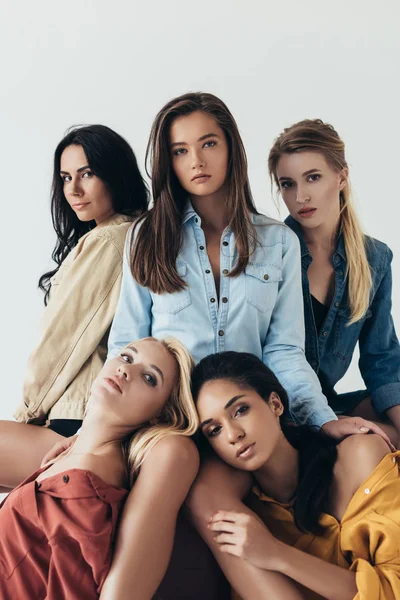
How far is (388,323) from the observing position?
3303 millimetres

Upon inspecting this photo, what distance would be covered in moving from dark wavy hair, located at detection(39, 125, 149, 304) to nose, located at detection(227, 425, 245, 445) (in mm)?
1091

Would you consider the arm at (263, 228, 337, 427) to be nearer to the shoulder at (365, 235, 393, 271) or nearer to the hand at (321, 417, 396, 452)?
the hand at (321, 417, 396, 452)

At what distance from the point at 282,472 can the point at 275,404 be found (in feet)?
0.59

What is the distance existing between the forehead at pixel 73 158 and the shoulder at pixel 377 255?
1.01 meters

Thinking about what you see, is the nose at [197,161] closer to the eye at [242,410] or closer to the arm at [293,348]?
the arm at [293,348]

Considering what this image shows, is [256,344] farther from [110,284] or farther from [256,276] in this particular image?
[110,284]

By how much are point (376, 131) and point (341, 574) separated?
3.08m

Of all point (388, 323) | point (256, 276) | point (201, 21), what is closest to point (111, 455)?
point (256, 276)

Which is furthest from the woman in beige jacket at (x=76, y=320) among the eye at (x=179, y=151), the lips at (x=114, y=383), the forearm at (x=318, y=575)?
the forearm at (x=318, y=575)

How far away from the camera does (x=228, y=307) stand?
2895 millimetres

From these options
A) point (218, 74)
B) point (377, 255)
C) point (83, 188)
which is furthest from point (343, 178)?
point (218, 74)

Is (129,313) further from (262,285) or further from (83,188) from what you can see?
(83,188)

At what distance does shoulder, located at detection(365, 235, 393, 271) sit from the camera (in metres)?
3.27

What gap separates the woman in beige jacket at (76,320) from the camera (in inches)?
117
